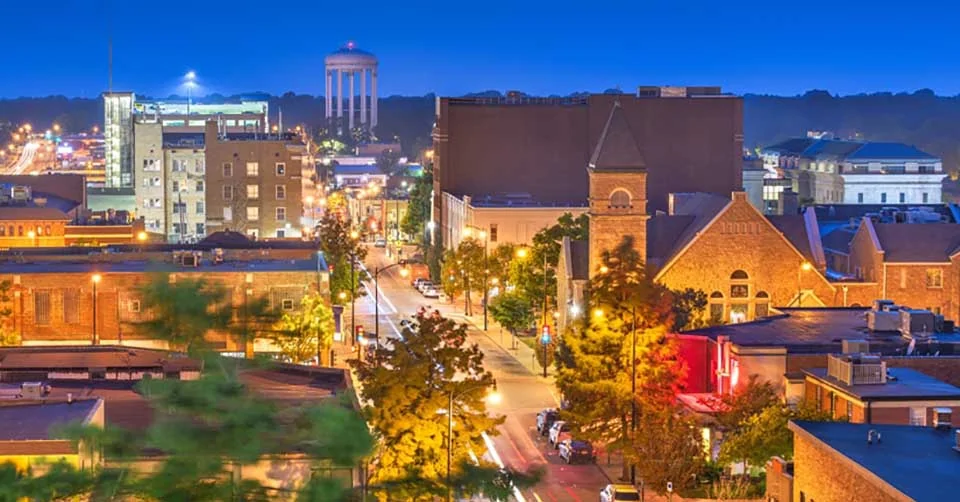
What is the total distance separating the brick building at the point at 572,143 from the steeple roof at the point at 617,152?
4951 cm

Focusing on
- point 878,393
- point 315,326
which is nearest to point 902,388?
point 878,393

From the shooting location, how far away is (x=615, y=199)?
7619 cm

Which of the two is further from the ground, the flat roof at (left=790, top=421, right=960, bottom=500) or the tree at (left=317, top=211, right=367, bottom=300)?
the tree at (left=317, top=211, right=367, bottom=300)

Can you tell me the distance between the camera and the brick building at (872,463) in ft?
121

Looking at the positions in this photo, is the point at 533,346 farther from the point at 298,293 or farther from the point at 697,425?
the point at 697,425

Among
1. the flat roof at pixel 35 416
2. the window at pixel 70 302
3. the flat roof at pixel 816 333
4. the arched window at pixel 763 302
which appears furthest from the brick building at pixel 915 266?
the flat roof at pixel 35 416

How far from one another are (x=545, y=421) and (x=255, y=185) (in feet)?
266

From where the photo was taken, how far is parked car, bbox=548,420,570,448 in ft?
201

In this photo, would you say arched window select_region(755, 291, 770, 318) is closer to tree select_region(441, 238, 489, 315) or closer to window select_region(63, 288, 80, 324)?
tree select_region(441, 238, 489, 315)

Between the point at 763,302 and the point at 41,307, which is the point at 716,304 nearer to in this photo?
the point at 763,302

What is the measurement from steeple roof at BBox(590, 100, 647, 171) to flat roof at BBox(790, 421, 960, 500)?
32.2 metres

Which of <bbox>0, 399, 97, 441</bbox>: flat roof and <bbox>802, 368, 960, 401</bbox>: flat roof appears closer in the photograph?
<bbox>0, 399, 97, 441</bbox>: flat roof

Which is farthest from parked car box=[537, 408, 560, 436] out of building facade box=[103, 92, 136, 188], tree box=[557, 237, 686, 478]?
building facade box=[103, 92, 136, 188]

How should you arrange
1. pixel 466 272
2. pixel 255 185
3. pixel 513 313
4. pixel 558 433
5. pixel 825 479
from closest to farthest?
1. pixel 825 479
2. pixel 558 433
3. pixel 513 313
4. pixel 466 272
5. pixel 255 185
